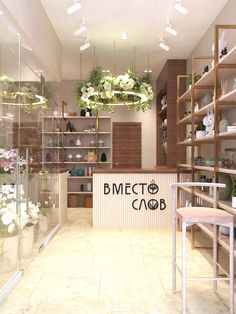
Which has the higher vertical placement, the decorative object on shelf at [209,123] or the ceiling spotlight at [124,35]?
the ceiling spotlight at [124,35]

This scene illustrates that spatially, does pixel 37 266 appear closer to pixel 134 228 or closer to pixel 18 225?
pixel 18 225

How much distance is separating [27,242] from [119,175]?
244 centimetres

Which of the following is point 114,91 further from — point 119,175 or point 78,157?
point 78,157

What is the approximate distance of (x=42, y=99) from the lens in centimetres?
498

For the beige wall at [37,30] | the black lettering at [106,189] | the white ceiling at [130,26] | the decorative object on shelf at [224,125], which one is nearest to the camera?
the beige wall at [37,30]

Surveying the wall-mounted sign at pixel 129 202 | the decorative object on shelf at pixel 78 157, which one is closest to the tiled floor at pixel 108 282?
the wall-mounted sign at pixel 129 202

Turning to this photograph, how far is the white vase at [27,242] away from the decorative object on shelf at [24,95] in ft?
4.49

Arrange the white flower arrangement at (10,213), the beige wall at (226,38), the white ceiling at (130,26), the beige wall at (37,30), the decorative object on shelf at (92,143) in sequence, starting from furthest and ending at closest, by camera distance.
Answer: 1. the decorative object on shelf at (92,143)
2. the white ceiling at (130,26)
3. the beige wall at (226,38)
4. the beige wall at (37,30)
5. the white flower arrangement at (10,213)

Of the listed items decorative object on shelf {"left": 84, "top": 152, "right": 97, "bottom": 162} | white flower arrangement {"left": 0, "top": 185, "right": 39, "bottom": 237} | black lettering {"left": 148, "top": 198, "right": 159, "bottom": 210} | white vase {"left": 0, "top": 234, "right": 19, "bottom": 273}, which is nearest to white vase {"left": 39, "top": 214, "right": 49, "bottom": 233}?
white flower arrangement {"left": 0, "top": 185, "right": 39, "bottom": 237}

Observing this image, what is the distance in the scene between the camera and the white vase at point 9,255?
3.40 meters

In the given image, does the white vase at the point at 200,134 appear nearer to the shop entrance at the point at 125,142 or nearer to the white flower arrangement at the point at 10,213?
the white flower arrangement at the point at 10,213

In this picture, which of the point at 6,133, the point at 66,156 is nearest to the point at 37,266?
the point at 6,133

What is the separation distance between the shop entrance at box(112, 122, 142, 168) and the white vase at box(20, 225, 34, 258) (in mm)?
5130

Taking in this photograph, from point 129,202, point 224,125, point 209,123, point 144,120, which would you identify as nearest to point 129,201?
point 129,202
